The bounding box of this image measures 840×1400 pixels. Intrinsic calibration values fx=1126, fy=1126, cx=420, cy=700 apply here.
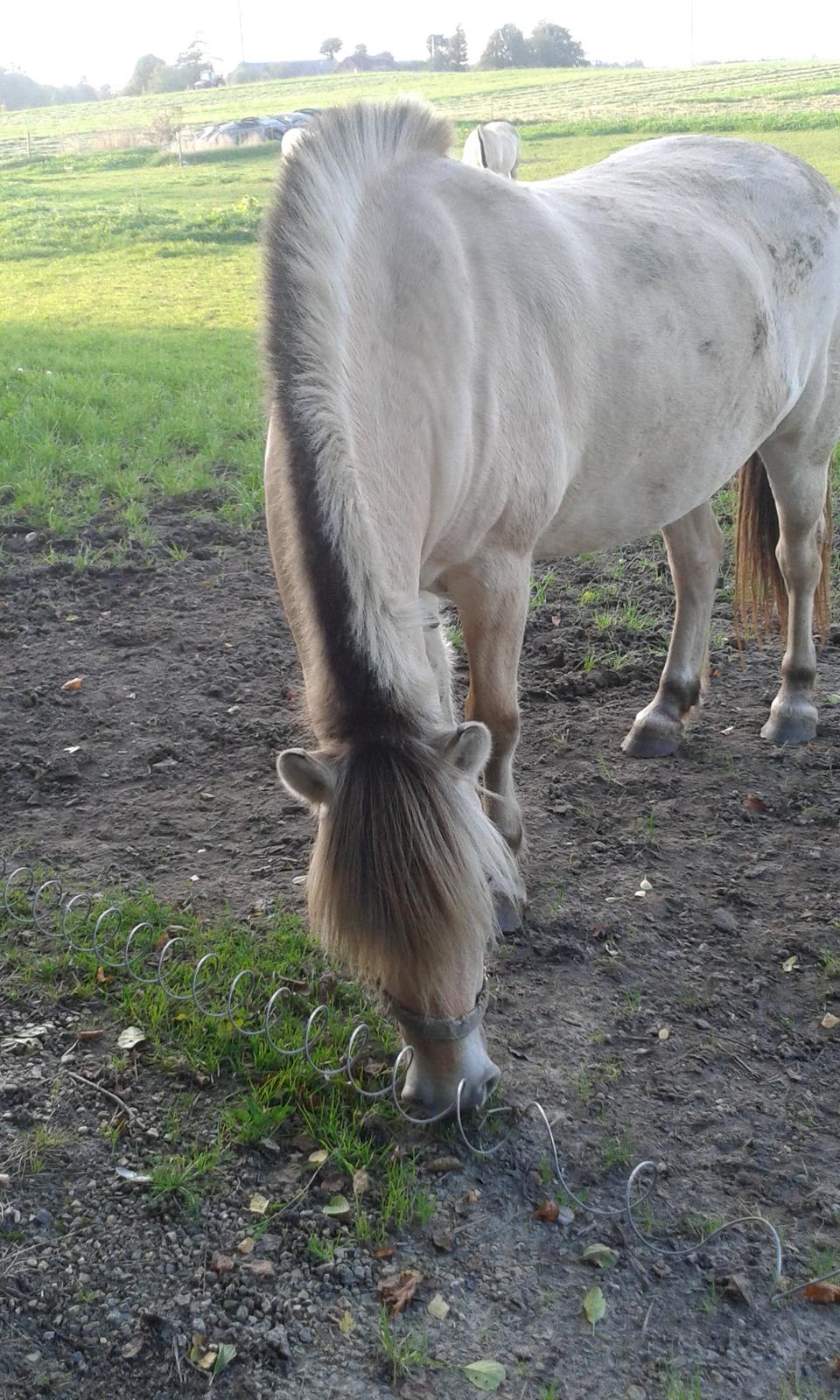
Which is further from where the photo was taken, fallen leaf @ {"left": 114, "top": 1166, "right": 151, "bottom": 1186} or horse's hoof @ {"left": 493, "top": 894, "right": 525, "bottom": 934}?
horse's hoof @ {"left": 493, "top": 894, "right": 525, "bottom": 934}

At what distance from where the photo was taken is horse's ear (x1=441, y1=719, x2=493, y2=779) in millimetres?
2207

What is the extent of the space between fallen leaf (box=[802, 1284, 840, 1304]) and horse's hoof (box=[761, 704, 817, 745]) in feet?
8.23

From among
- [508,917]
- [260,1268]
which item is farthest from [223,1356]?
[508,917]

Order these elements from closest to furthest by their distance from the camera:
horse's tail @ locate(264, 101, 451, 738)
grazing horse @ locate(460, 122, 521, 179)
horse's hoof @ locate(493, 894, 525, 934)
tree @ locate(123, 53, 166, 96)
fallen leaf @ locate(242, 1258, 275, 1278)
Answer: horse's tail @ locate(264, 101, 451, 738) < fallen leaf @ locate(242, 1258, 275, 1278) < horse's hoof @ locate(493, 894, 525, 934) < grazing horse @ locate(460, 122, 521, 179) < tree @ locate(123, 53, 166, 96)

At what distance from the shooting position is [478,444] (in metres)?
3.04

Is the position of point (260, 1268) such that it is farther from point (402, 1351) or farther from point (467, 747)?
point (467, 747)

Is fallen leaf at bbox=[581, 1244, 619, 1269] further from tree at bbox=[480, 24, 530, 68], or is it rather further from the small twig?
tree at bbox=[480, 24, 530, 68]

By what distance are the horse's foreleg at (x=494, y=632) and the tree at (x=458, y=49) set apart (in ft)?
86.6

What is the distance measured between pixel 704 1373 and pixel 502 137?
6.56 metres

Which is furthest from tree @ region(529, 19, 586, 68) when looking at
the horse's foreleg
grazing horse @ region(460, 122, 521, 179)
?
the horse's foreleg

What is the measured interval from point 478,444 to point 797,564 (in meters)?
2.14

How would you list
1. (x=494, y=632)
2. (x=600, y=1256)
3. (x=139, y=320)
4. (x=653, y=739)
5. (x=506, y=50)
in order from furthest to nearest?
(x=506, y=50) < (x=139, y=320) < (x=653, y=739) < (x=494, y=632) < (x=600, y=1256)

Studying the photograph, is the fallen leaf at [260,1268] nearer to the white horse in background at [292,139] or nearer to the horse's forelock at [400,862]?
the horse's forelock at [400,862]

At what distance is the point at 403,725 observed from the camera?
2.21 meters
